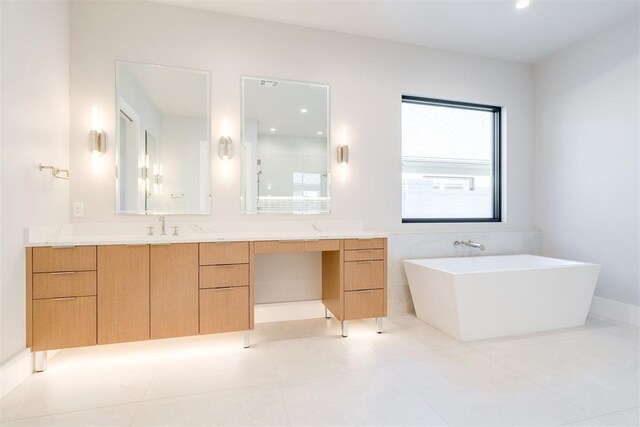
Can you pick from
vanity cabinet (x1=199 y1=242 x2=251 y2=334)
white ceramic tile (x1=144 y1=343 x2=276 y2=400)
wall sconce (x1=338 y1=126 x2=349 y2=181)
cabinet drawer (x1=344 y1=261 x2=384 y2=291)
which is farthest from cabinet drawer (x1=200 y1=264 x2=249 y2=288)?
wall sconce (x1=338 y1=126 x2=349 y2=181)

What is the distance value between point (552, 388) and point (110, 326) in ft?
8.65

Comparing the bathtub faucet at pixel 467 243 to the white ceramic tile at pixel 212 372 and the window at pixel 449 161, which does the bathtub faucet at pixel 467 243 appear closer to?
the window at pixel 449 161

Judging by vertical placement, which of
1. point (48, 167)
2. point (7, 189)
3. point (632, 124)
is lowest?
point (7, 189)

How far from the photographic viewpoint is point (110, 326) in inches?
77.8

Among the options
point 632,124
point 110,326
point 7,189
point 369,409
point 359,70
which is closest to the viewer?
point 369,409

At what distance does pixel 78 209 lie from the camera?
7.75ft

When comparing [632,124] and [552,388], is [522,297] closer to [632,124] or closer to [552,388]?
[552,388]

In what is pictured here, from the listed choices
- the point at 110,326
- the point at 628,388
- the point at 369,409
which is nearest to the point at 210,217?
the point at 110,326

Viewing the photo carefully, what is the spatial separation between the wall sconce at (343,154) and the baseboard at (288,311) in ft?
4.01

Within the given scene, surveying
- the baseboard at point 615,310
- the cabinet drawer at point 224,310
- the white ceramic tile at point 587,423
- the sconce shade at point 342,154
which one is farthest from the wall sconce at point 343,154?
the baseboard at point 615,310

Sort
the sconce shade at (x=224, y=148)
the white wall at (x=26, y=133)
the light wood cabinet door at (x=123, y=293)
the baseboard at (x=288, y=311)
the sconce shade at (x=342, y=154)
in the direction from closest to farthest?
1. the white wall at (x=26, y=133)
2. the light wood cabinet door at (x=123, y=293)
3. the sconce shade at (x=224, y=148)
4. the baseboard at (x=288, y=311)
5. the sconce shade at (x=342, y=154)

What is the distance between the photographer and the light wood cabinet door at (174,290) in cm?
206

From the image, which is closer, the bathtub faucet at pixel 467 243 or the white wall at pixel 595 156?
the white wall at pixel 595 156

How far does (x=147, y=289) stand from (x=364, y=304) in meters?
1.55
